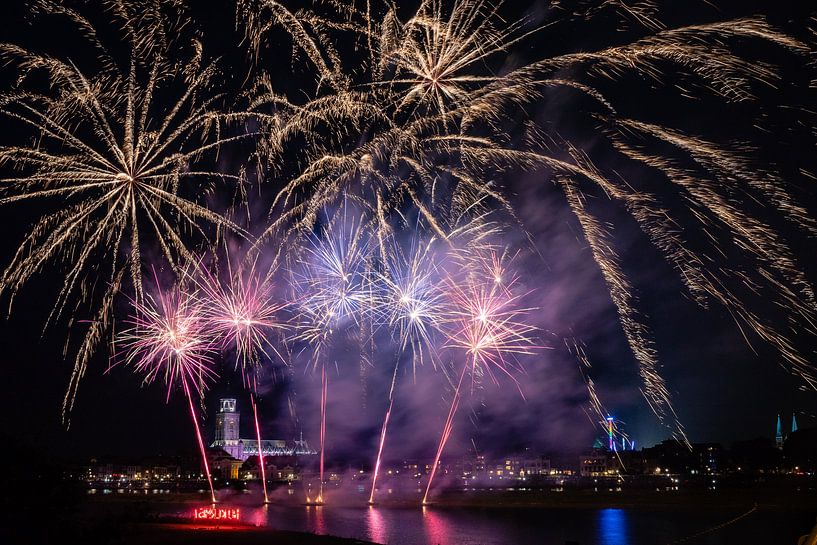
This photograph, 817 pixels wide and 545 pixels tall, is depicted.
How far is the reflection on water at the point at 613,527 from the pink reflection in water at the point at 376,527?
9.23 metres

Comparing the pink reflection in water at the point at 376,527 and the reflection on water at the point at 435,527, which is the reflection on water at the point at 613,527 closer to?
the reflection on water at the point at 435,527

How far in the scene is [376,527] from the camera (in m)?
34.1

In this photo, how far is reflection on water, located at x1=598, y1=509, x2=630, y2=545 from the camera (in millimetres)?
28486

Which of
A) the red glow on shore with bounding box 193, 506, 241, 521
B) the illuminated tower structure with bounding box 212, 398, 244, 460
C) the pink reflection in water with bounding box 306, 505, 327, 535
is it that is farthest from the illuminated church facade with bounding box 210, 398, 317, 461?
the red glow on shore with bounding box 193, 506, 241, 521

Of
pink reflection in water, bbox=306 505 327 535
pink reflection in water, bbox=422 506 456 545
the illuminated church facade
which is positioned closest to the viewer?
pink reflection in water, bbox=422 506 456 545

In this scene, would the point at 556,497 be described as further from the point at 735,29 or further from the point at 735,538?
the point at 735,29

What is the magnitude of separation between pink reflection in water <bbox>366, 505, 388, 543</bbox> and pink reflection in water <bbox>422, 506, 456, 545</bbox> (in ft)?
6.74

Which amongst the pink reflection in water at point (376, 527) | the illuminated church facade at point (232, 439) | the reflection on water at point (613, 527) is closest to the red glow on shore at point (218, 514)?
the pink reflection in water at point (376, 527)

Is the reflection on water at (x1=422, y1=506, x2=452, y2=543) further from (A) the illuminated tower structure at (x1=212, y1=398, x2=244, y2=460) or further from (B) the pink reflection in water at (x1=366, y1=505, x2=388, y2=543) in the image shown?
(A) the illuminated tower structure at (x1=212, y1=398, x2=244, y2=460)

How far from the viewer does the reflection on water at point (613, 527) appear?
28486mm

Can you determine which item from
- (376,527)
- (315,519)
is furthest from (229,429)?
(376,527)

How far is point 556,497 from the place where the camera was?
185 feet

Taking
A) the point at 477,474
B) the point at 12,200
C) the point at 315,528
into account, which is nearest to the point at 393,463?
the point at 477,474

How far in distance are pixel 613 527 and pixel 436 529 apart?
29.7 feet
